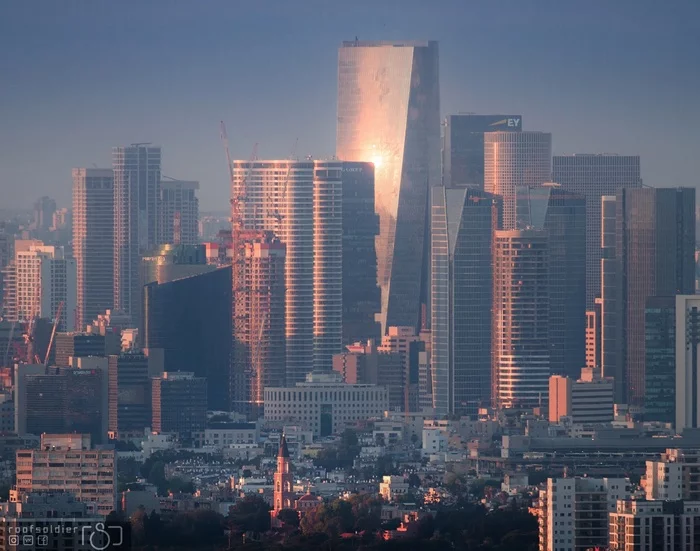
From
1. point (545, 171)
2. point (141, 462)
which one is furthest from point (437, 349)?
point (141, 462)

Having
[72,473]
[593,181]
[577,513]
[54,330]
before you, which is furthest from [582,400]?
[577,513]

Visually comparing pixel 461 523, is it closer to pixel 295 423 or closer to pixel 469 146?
pixel 295 423

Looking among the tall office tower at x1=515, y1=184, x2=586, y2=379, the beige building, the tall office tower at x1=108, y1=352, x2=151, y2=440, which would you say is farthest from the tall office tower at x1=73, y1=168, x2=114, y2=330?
the beige building

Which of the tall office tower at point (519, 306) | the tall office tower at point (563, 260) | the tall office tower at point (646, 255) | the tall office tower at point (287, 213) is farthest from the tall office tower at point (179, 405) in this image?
the tall office tower at point (287, 213)

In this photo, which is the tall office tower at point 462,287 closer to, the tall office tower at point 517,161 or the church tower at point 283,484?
the tall office tower at point 517,161

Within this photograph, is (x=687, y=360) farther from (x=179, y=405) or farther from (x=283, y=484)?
(x=283, y=484)

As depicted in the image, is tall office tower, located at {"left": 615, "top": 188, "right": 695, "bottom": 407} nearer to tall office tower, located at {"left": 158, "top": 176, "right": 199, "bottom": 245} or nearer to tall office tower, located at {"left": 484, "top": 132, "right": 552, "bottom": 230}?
tall office tower, located at {"left": 484, "top": 132, "right": 552, "bottom": 230}
